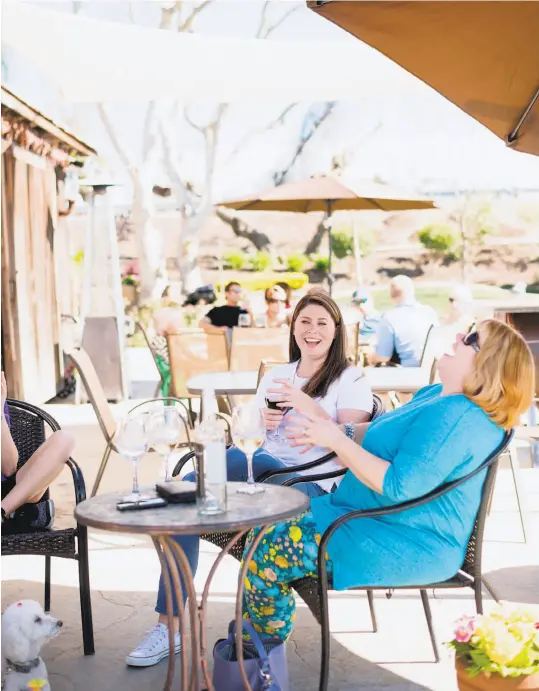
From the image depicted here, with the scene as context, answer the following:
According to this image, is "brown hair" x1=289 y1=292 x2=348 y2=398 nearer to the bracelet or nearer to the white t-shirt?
the white t-shirt

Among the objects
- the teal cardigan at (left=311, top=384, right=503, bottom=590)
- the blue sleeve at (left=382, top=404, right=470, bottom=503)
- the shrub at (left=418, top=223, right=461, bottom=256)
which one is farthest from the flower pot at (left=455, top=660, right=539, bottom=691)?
the shrub at (left=418, top=223, right=461, bottom=256)

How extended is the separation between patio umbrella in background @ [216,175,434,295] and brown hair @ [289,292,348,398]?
504 centimetres

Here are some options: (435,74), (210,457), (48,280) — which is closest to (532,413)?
(435,74)

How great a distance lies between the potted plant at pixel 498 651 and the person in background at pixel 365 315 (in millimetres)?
6065

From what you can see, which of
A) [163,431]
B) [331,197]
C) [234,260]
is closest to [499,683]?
[163,431]

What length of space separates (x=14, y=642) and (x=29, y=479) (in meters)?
0.65

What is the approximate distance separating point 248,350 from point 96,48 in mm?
3372

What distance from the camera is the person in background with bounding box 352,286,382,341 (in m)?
8.40

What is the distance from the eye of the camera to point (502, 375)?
8.00 feet

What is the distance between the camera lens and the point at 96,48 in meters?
Answer: 7.86

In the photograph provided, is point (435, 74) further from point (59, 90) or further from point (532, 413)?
point (59, 90)

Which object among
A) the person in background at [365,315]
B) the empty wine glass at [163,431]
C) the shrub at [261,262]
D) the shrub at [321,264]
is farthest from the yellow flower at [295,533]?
the shrub at [261,262]

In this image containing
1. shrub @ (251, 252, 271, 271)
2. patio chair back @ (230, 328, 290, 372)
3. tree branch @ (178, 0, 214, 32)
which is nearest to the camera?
patio chair back @ (230, 328, 290, 372)

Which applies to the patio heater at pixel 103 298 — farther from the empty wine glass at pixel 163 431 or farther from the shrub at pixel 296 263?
the shrub at pixel 296 263
